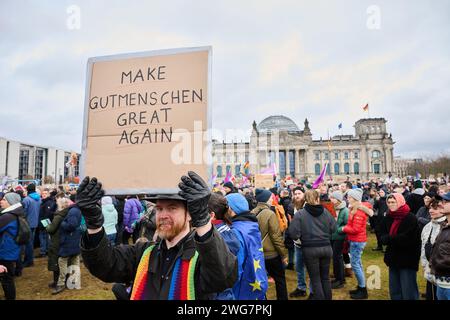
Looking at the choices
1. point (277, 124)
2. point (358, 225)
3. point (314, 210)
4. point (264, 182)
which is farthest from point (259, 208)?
point (277, 124)

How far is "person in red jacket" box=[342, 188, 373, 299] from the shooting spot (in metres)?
5.66

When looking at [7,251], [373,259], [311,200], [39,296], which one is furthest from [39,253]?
[373,259]

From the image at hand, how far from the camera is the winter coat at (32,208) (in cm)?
830

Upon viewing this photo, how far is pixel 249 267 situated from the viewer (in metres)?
3.34

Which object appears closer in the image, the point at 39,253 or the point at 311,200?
the point at 311,200

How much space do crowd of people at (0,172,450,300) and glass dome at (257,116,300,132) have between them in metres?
84.1

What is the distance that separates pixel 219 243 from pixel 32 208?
28.5 feet

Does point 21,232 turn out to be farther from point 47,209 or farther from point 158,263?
point 158,263

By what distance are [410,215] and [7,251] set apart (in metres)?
6.83

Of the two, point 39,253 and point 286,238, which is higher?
point 286,238

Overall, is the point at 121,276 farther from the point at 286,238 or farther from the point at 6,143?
the point at 6,143

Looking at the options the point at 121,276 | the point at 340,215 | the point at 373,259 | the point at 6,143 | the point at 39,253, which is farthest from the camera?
the point at 6,143

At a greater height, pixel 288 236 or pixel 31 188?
pixel 31 188

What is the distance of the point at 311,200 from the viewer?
16.3 feet
